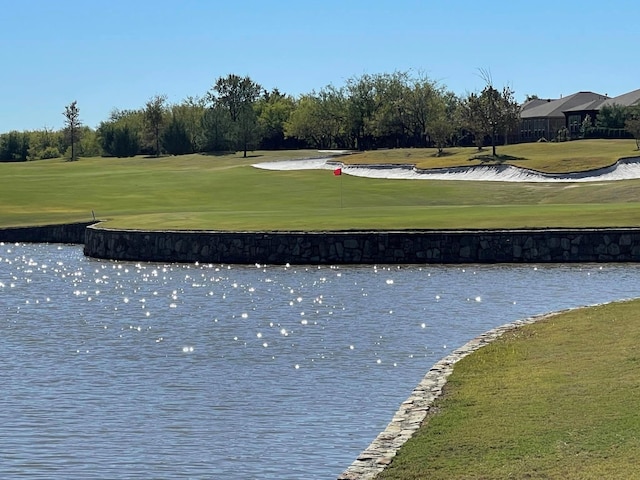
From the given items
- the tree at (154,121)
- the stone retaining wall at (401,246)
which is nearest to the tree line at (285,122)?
the tree at (154,121)

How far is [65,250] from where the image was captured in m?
54.5

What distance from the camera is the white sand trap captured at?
6894 centimetres

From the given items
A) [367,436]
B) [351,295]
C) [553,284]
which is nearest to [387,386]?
[367,436]

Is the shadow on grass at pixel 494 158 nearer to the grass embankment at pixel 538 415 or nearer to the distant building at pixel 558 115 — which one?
the distant building at pixel 558 115

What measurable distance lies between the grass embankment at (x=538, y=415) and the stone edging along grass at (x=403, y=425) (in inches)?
5.5

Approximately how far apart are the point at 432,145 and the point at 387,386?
356ft

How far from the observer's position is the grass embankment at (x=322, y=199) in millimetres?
45594

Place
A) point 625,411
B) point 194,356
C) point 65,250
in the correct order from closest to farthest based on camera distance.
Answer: point 625,411
point 194,356
point 65,250

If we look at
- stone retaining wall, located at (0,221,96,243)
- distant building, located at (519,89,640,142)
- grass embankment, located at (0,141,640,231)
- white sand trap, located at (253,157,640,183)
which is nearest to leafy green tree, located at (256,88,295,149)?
distant building, located at (519,89,640,142)

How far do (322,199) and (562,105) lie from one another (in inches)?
3230

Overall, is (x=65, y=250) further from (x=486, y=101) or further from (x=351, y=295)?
(x=486, y=101)

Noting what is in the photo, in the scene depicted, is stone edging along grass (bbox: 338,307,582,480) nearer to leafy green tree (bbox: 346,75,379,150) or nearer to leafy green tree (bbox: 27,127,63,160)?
leafy green tree (bbox: 346,75,379,150)

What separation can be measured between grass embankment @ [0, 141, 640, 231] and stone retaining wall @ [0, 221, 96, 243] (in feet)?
5.44

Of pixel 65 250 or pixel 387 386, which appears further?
pixel 65 250
